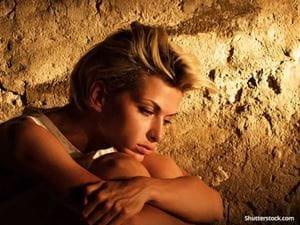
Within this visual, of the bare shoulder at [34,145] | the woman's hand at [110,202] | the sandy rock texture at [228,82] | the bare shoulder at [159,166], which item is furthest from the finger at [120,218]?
the sandy rock texture at [228,82]

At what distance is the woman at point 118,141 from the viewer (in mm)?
1189

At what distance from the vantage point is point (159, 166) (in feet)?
4.86

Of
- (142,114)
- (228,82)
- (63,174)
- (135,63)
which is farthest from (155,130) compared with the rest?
(228,82)

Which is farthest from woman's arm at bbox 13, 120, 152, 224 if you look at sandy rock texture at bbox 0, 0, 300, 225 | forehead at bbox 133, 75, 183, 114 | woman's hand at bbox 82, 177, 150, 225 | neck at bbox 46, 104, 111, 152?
sandy rock texture at bbox 0, 0, 300, 225

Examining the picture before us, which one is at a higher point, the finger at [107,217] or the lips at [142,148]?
the lips at [142,148]

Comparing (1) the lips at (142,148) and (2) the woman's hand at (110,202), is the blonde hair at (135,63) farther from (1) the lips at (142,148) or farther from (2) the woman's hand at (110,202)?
(2) the woman's hand at (110,202)

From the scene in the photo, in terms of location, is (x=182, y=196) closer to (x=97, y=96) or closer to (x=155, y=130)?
(x=155, y=130)

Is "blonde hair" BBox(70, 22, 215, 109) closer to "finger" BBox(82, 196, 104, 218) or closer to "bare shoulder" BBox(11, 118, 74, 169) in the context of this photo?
"bare shoulder" BBox(11, 118, 74, 169)

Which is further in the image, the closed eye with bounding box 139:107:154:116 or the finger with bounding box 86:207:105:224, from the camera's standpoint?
the closed eye with bounding box 139:107:154:116

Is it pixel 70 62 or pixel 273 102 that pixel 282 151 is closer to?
pixel 273 102

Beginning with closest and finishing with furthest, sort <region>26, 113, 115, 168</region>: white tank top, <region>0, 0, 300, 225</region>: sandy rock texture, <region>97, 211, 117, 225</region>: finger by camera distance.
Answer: <region>97, 211, 117, 225</region>: finger → <region>26, 113, 115, 168</region>: white tank top → <region>0, 0, 300, 225</region>: sandy rock texture

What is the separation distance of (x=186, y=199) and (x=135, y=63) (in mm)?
356

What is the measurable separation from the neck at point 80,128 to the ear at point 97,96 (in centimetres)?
3

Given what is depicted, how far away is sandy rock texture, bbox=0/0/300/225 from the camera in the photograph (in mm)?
1802
